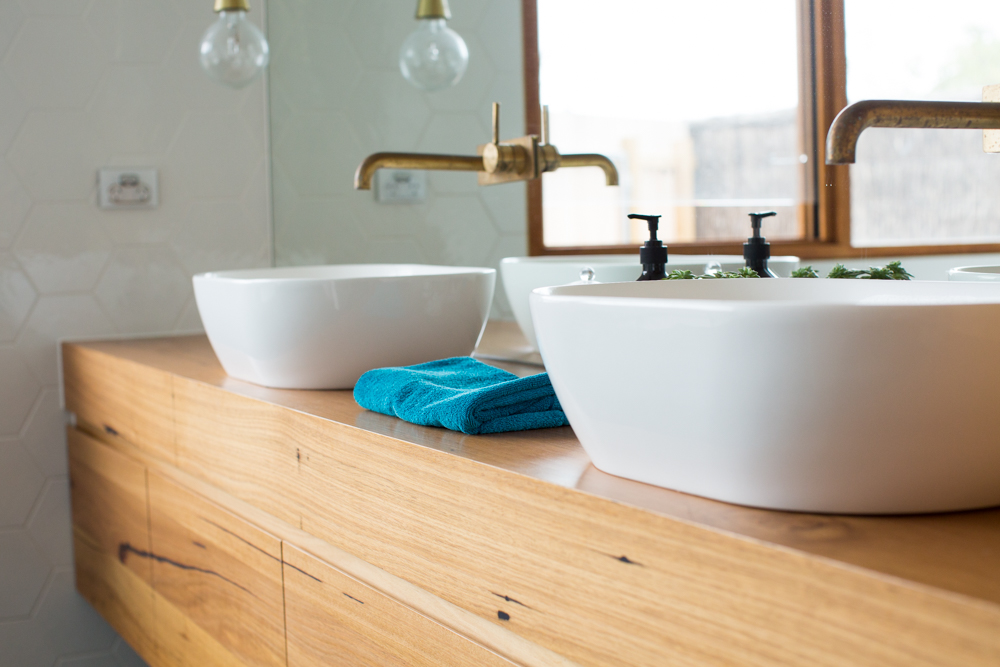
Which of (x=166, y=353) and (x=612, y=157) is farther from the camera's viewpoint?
(x=166, y=353)

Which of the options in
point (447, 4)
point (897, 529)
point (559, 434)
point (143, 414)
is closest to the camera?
point (897, 529)

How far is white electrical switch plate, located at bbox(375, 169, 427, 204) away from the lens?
1896 mm

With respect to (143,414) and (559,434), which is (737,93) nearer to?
(559,434)

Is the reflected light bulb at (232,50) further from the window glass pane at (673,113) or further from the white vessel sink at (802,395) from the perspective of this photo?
the white vessel sink at (802,395)

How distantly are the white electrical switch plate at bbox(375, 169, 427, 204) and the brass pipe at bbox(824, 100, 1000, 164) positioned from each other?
1.20m

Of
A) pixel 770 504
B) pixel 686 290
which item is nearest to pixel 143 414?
pixel 686 290

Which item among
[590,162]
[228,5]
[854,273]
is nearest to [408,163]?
[590,162]

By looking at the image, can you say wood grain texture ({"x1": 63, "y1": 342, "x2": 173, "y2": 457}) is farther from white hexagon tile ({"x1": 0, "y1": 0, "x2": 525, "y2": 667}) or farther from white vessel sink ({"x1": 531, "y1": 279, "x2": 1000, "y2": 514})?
white vessel sink ({"x1": 531, "y1": 279, "x2": 1000, "y2": 514})

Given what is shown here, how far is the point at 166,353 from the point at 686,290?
45.4 inches

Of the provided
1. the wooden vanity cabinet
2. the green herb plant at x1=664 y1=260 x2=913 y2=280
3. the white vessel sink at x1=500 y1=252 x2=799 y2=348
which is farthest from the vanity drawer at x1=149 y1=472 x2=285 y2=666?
the green herb plant at x1=664 y1=260 x2=913 y2=280

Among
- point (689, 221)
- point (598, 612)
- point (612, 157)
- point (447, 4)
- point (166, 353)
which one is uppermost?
point (447, 4)

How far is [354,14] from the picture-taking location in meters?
1.93

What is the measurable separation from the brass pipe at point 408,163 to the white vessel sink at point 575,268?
18 centimetres

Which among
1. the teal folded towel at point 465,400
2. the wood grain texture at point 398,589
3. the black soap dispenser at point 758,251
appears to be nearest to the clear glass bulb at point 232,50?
the wood grain texture at point 398,589
